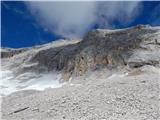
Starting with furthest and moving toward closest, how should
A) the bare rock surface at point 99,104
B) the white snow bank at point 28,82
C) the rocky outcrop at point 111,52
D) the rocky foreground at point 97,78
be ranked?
the white snow bank at point 28,82
the rocky outcrop at point 111,52
the rocky foreground at point 97,78
the bare rock surface at point 99,104

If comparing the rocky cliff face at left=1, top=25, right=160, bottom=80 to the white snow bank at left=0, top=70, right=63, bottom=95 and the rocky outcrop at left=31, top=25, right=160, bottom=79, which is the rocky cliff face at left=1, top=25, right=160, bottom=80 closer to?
the rocky outcrop at left=31, top=25, right=160, bottom=79

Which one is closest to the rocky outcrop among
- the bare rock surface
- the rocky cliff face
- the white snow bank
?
the rocky cliff face

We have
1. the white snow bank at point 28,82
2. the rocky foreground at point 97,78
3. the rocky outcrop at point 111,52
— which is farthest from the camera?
the white snow bank at point 28,82

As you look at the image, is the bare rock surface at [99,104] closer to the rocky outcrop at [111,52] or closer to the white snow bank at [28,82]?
the rocky outcrop at [111,52]

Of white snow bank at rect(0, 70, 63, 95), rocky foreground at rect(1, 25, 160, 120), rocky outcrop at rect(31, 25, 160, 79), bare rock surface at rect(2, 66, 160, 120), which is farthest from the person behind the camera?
white snow bank at rect(0, 70, 63, 95)

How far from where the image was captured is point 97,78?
21281 millimetres

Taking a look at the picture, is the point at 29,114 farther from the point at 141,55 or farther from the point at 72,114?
the point at 141,55

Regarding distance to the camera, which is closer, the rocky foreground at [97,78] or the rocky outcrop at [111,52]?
the rocky foreground at [97,78]

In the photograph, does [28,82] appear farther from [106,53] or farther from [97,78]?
[97,78]

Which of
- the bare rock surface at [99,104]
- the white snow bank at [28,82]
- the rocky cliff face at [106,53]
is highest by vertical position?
the rocky cliff face at [106,53]

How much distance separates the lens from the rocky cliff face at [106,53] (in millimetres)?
22469

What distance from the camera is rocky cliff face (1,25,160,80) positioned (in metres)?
22.5

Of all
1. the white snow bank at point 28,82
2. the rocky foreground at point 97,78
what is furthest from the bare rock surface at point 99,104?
the white snow bank at point 28,82

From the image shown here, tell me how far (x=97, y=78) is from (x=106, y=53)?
3.65 metres
